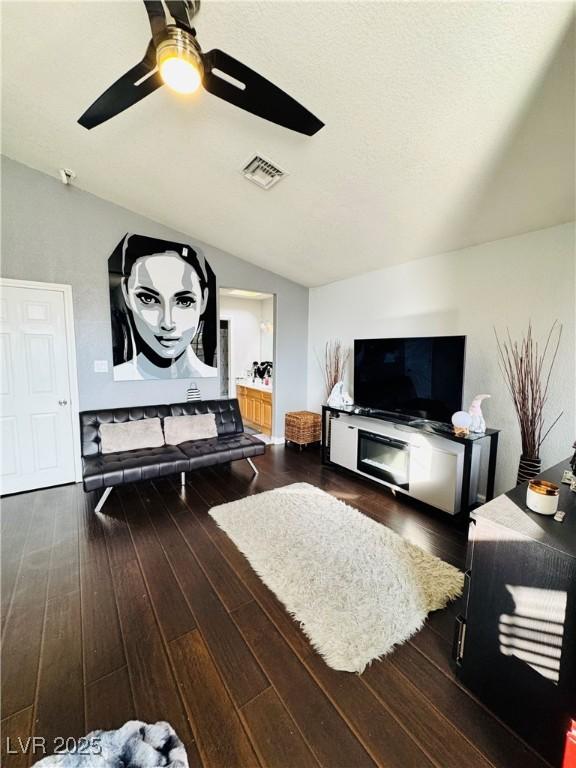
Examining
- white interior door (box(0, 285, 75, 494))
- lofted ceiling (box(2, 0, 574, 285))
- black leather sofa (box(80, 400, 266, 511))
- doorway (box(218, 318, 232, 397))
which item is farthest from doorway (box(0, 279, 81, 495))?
doorway (box(218, 318, 232, 397))

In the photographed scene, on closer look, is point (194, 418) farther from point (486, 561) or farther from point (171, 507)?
point (486, 561)

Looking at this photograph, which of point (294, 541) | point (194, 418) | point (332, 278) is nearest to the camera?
point (294, 541)

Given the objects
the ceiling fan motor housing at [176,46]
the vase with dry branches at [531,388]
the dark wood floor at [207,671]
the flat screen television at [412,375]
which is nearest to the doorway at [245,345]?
the flat screen television at [412,375]

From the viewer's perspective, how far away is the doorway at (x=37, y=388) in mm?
2977

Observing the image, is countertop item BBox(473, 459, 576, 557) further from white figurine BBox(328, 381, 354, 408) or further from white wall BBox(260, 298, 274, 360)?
white wall BBox(260, 298, 274, 360)

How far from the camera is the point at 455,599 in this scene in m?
1.78

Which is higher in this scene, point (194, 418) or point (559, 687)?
point (194, 418)

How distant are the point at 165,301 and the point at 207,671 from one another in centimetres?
343

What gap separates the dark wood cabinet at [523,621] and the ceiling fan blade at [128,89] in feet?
7.48

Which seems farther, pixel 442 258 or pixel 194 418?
pixel 194 418

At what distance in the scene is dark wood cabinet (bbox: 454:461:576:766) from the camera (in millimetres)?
1037

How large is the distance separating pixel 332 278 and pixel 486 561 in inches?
149

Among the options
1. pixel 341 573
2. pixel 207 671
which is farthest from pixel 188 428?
pixel 207 671

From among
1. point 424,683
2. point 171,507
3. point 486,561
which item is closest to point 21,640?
point 171,507
